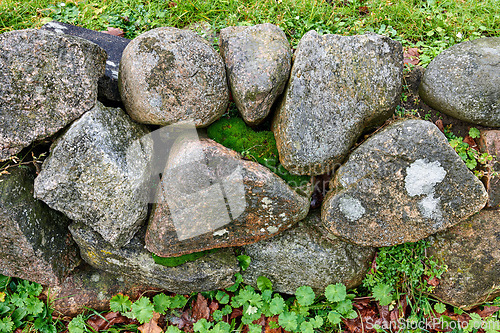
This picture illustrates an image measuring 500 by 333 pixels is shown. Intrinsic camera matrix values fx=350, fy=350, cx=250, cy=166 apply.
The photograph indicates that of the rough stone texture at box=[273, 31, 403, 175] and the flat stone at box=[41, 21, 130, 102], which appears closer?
the rough stone texture at box=[273, 31, 403, 175]

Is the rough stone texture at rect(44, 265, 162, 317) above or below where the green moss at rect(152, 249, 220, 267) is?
below

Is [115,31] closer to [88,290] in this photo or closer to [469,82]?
[88,290]

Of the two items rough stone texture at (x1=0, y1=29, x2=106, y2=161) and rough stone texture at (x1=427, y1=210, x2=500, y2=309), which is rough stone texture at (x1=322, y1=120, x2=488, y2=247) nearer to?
rough stone texture at (x1=427, y1=210, x2=500, y2=309)

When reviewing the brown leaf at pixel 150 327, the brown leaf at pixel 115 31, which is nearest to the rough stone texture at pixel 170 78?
the brown leaf at pixel 115 31

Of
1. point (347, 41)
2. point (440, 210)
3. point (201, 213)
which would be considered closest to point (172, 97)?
point (201, 213)

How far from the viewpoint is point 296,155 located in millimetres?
3018

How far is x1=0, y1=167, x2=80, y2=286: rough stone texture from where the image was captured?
9.68 feet

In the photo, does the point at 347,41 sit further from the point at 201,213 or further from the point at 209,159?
the point at 201,213

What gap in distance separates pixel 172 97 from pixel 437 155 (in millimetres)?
2267

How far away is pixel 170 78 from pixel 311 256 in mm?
2142

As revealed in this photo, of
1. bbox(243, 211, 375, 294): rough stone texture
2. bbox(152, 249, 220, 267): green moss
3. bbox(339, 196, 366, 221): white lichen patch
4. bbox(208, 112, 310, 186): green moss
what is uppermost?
bbox(208, 112, 310, 186): green moss

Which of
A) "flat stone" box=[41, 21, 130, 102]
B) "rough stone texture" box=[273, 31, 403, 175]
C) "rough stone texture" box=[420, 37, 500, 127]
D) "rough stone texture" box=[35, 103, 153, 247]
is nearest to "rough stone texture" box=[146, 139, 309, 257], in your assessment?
"rough stone texture" box=[35, 103, 153, 247]

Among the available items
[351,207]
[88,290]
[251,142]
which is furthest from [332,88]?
[88,290]

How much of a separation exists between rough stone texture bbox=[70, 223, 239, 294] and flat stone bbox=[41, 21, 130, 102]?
4.02ft
